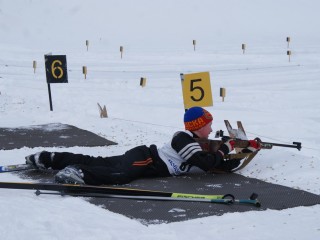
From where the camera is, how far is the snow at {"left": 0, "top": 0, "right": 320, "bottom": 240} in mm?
4250

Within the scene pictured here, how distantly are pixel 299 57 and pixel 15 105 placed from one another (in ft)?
51.6

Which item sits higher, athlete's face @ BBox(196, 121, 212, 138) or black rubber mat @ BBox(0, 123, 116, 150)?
athlete's face @ BBox(196, 121, 212, 138)

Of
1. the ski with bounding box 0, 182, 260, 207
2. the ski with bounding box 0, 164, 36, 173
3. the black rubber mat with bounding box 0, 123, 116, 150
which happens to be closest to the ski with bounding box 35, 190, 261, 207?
the ski with bounding box 0, 182, 260, 207

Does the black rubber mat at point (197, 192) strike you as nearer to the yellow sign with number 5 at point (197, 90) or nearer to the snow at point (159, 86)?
the snow at point (159, 86)

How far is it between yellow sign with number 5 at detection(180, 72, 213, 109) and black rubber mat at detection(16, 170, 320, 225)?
180cm

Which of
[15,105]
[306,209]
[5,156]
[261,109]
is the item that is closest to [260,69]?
[261,109]

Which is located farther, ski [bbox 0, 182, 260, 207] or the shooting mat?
ski [bbox 0, 182, 260, 207]

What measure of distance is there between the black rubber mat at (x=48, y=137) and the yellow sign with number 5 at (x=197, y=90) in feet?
4.02

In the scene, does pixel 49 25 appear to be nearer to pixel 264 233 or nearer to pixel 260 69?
pixel 260 69

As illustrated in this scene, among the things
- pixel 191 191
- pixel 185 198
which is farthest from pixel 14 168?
pixel 185 198

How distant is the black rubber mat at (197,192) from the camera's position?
454cm

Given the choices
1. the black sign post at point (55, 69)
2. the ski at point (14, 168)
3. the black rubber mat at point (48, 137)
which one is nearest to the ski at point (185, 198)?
the ski at point (14, 168)

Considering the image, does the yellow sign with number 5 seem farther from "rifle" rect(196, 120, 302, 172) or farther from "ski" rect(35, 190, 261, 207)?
"ski" rect(35, 190, 261, 207)

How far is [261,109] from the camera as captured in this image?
13.4m
